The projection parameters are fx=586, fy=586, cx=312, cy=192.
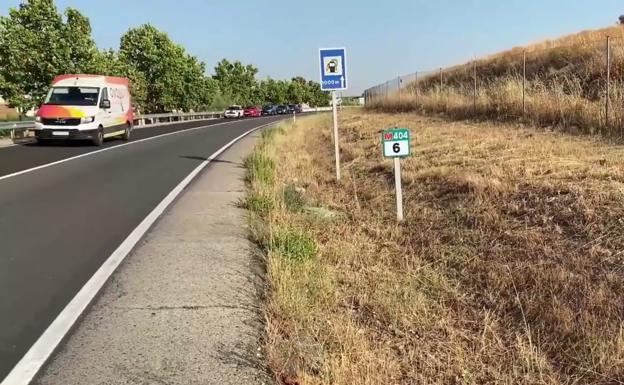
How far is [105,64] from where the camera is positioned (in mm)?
36375

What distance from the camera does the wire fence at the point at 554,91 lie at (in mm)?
13618

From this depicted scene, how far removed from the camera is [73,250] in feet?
21.0

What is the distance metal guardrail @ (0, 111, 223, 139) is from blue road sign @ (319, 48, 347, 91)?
16.1 meters

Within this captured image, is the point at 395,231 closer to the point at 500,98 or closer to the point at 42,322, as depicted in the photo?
the point at 42,322

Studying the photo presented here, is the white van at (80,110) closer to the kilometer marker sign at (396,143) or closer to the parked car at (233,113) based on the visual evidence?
the kilometer marker sign at (396,143)

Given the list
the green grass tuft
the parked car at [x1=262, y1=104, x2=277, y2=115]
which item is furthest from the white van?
the parked car at [x1=262, y1=104, x2=277, y2=115]

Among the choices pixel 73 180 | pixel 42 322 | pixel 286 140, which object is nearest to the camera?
pixel 42 322

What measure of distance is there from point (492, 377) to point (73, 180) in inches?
391

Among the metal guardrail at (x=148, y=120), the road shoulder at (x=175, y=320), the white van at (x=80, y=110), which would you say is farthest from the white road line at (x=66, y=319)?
the metal guardrail at (x=148, y=120)

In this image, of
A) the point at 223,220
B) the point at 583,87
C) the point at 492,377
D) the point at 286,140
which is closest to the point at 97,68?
the point at 286,140

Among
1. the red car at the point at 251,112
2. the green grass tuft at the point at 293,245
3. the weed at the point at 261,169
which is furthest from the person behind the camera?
the red car at the point at 251,112

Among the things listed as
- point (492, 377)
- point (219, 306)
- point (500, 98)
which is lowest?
point (492, 377)

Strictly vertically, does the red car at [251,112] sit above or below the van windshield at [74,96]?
above

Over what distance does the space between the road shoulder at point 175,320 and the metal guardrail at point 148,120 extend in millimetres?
19351
